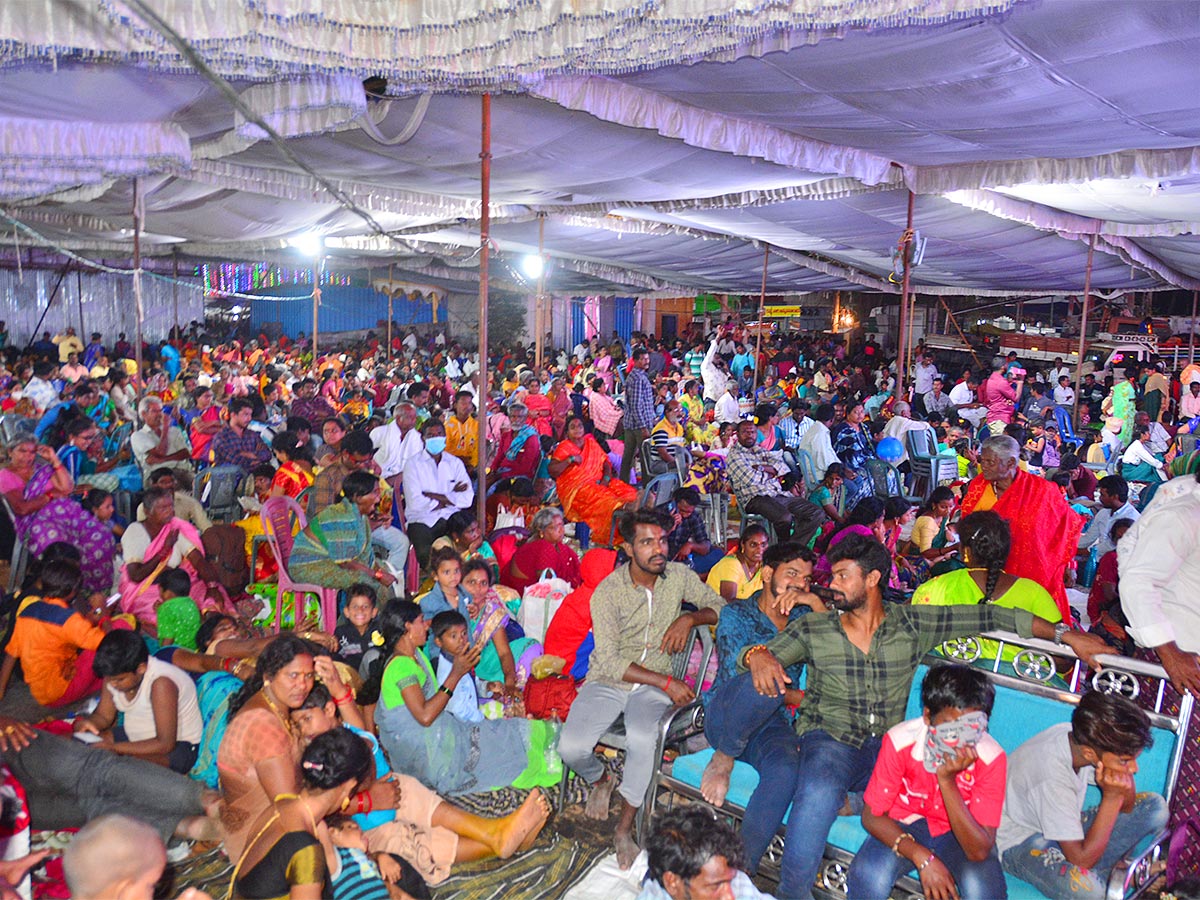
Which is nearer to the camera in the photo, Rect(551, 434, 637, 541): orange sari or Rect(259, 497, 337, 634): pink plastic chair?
Rect(259, 497, 337, 634): pink plastic chair

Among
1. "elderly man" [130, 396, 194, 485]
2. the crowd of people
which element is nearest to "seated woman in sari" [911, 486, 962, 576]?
the crowd of people

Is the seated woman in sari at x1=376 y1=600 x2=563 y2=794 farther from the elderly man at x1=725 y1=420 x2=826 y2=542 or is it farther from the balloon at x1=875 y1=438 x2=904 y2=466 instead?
the balloon at x1=875 y1=438 x2=904 y2=466

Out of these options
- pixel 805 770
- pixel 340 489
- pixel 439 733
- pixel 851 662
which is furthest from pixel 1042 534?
pixel 340 489

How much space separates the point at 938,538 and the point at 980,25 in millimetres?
3165

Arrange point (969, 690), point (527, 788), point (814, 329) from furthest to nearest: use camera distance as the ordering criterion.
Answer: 1. point (814, 329)
2. point (527, 788)
3. point (969, 690)

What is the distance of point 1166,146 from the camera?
228 inches

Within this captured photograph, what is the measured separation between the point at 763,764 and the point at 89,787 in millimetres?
2408

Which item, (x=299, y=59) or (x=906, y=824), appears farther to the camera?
(x=299, y=59)

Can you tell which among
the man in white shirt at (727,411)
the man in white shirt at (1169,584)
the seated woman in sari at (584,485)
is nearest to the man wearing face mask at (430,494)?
the seated woman in sari at (584,485)

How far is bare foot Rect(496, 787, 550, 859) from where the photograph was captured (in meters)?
3.66

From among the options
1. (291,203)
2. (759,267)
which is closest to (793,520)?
(291,203)

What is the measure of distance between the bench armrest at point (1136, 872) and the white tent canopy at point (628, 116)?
2496mm

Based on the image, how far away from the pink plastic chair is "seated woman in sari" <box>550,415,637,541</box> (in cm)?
217

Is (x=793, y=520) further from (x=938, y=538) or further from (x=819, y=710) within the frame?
(x=819, y=710)
